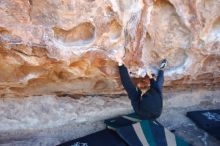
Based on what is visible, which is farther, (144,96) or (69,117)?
(69,117)

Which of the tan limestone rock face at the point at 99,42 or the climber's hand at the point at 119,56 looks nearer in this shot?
the tan limestone rock face at the point at 99,42

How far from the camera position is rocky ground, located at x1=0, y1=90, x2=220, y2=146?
2.77 m

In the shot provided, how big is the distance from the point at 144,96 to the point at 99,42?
0.44m

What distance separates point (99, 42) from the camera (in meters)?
2.55

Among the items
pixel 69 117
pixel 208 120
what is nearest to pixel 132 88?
pixel 69 117

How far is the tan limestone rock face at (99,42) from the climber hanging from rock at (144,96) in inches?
4.2

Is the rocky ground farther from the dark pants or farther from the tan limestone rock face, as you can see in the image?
the dark pants

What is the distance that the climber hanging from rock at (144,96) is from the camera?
8.39 feet

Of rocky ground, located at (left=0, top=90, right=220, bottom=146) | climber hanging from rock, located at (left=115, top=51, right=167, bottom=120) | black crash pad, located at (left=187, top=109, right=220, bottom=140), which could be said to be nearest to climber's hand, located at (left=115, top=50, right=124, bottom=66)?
climber hanging from rock, located at (left=115, top=51, right=167, bottom=120)

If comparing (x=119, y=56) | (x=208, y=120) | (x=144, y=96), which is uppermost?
(x=119, y=56)

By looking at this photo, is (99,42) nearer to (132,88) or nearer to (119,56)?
(119,56)

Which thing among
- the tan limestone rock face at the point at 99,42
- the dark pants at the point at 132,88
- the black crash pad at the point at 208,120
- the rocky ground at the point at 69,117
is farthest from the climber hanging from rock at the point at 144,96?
the black crash pad at the point at 208,120

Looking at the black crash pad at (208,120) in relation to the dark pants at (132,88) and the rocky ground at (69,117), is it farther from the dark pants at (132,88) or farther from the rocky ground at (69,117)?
the dark pants at (132,88)

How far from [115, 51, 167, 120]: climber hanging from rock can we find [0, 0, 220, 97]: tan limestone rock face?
0.35ft
